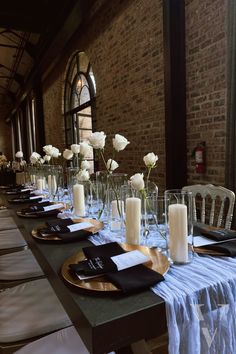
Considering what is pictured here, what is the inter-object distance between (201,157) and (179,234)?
1.84m

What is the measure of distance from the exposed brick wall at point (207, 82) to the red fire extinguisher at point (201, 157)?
0.12 ft

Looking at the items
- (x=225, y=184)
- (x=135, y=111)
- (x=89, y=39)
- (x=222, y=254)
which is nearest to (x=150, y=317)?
(x=222, y=254)

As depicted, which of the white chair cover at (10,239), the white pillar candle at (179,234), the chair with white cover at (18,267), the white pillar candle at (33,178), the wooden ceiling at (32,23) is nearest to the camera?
the white pillar candle at (179,234)

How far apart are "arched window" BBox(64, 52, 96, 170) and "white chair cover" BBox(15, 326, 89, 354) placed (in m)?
4.16

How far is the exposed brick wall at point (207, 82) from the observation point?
259cm

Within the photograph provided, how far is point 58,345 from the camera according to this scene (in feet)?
3.81

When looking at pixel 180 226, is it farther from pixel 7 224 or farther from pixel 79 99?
pixel 79 99

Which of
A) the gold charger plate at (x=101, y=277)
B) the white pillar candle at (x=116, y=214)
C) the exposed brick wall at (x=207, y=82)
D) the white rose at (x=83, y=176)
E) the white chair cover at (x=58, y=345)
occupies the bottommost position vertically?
the white chair cover at (x=58, y=345)

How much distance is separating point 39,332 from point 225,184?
1894 millimetres

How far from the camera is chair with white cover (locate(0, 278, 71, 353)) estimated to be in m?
1.24

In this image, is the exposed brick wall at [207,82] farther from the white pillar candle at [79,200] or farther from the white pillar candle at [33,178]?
the white pillar candle at [33,178]

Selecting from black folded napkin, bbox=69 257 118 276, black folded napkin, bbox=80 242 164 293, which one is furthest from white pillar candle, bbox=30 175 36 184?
black folded napkin, bbox=80 242 164 293

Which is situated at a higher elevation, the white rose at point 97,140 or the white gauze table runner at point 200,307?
the white rose at point 97,140

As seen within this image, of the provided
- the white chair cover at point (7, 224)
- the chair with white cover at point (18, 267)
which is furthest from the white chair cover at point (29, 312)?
the white chair cover at point (7, 224)
